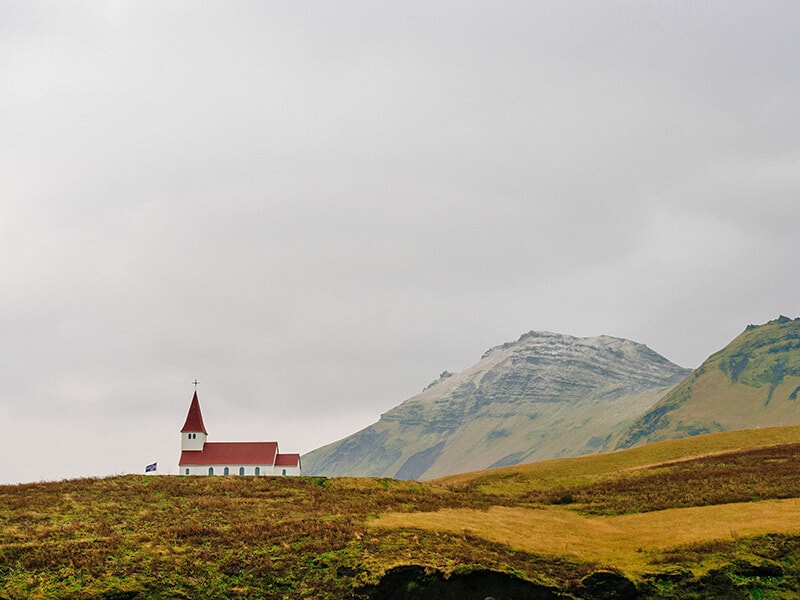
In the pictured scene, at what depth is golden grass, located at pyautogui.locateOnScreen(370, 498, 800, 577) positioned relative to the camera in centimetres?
4150

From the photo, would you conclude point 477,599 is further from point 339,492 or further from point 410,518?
point 339,492

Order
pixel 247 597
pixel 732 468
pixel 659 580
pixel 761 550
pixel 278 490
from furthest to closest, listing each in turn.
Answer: pixel 732 468, pixel 278 490, pixel 761 550, pixel 659 580, pixel 247 597

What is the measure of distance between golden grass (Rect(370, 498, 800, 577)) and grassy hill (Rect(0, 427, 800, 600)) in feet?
0.45

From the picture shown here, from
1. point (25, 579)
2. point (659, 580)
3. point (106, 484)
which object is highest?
point (106, 484)

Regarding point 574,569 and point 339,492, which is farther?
point 339,492

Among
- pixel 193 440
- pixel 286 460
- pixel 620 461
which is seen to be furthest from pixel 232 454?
pixel 620 461

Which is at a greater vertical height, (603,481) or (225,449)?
A: (225,449)

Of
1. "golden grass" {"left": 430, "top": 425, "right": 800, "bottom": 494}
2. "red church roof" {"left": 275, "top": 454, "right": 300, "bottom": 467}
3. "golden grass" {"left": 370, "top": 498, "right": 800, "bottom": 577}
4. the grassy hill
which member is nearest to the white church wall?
"red church roof" {"left": 275, "top": 454, "right": 300, "bottom": 467}

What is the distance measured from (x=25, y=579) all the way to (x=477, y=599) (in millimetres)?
19863

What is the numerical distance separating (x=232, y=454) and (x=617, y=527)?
86024mm

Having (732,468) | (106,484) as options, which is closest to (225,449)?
(106,484)

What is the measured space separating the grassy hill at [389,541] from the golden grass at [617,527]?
0.14 metres

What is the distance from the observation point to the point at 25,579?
3466cm

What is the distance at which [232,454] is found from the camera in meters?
126
